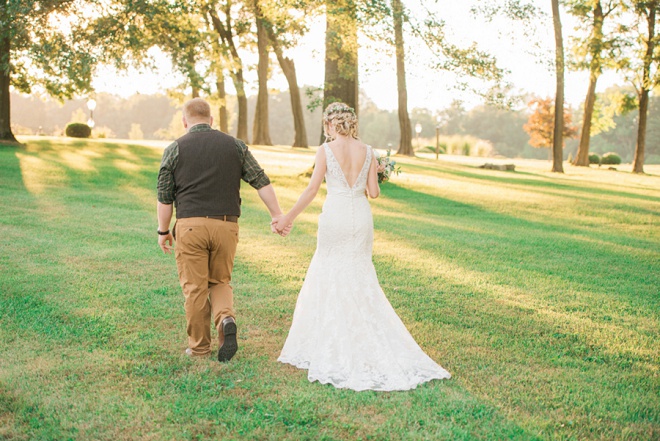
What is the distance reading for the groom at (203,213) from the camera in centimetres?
534

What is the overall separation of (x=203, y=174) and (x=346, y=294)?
164cm

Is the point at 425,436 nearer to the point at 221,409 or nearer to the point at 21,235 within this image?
the point at 221,409

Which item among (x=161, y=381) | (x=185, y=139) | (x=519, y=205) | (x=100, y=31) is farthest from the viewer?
(x=100, y=31)

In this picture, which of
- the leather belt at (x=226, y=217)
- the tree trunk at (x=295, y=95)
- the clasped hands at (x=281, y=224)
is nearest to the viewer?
the leather belt at (x=226, y=217)

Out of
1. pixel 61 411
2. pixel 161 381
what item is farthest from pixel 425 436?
pixel 61 411

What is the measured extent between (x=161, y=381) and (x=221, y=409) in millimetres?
772

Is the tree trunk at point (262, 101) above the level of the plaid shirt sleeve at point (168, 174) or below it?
above

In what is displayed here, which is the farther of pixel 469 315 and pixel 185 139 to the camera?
pixel 469 315

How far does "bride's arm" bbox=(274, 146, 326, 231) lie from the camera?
5.68 meters

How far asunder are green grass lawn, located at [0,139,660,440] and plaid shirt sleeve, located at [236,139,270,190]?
5.17 ft

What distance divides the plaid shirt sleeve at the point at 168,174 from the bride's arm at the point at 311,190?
1.03 metres

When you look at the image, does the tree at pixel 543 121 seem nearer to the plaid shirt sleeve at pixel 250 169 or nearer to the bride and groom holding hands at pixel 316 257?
the bride and groom holding hands at pixel 316 257

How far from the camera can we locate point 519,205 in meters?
18.1

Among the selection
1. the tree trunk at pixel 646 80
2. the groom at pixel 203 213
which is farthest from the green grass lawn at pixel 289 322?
the tree trunk at pixel 646 80
